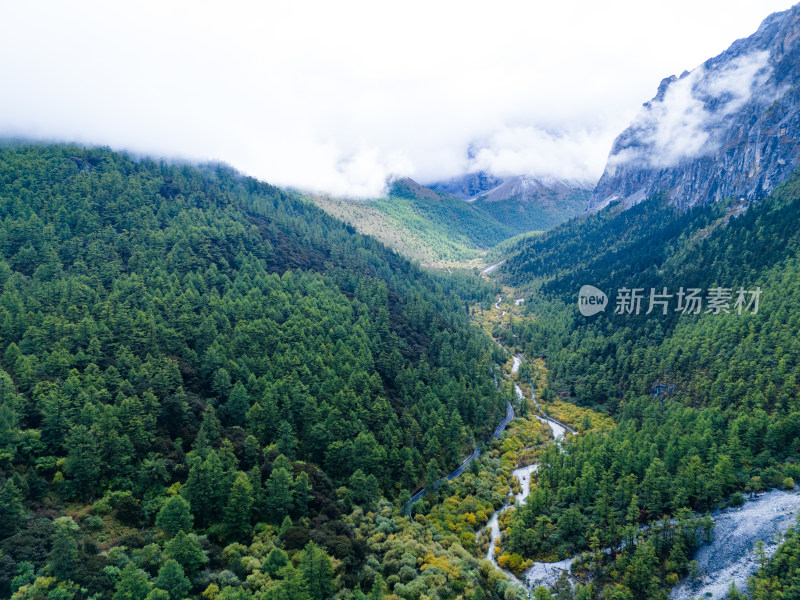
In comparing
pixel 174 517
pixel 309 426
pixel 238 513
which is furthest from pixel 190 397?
pixel 174 517

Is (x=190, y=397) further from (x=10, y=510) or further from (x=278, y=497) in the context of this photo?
(x=10, y=510)

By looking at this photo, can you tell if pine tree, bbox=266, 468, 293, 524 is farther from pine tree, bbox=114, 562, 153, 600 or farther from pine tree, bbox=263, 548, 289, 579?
pine tree, bbox=114, 562, 153, 600

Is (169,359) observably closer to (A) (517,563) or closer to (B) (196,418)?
(B) (196,418)

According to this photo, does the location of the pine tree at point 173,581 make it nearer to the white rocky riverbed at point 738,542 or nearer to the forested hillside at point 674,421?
the forested hillside at point 674,421

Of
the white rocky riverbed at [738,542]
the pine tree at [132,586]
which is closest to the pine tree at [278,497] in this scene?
the pine tree at [132,586]

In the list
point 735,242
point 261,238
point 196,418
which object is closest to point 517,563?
point 196,418

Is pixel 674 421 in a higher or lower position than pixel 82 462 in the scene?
higher
